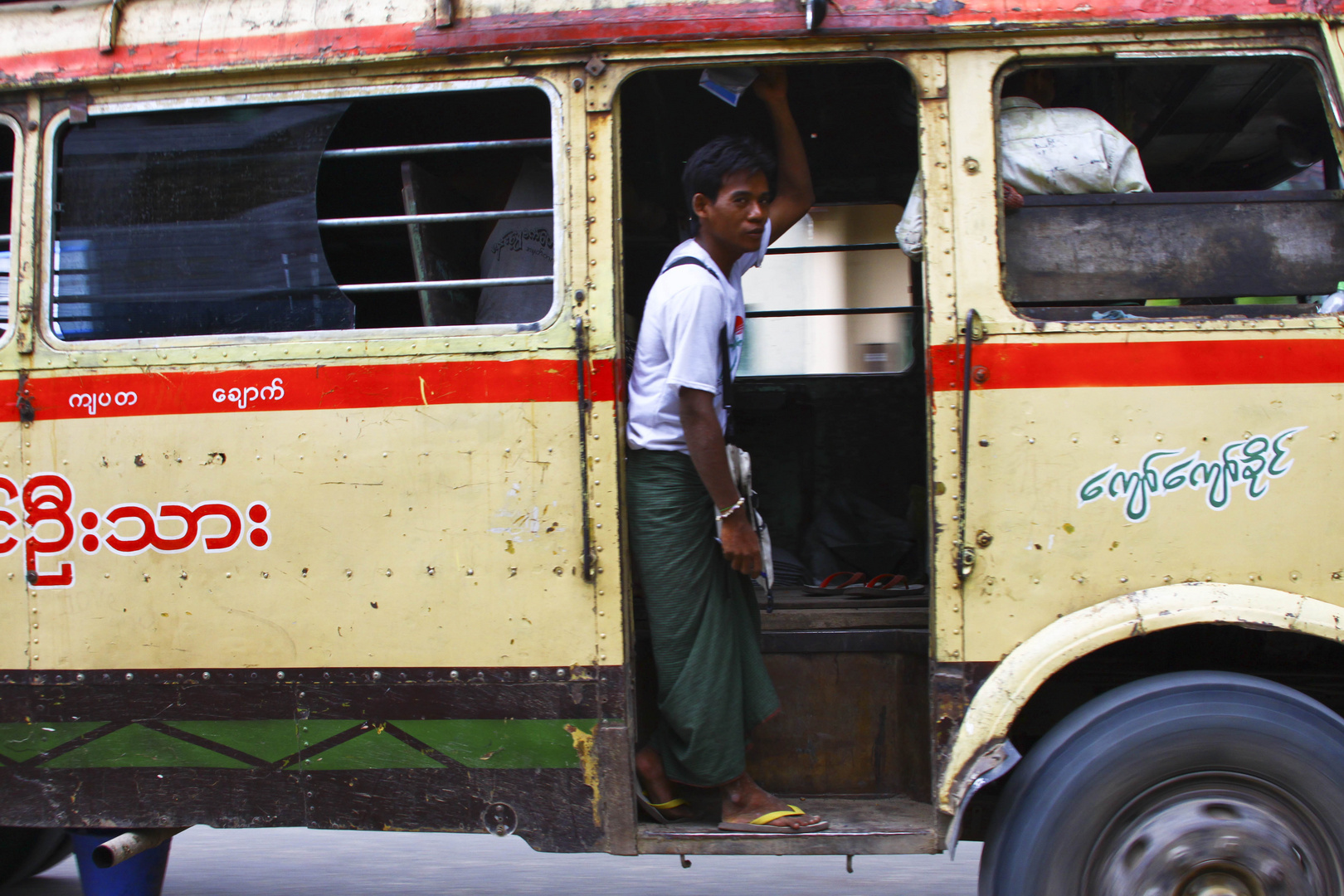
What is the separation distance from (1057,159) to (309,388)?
1.88 meters

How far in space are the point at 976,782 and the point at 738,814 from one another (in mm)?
603

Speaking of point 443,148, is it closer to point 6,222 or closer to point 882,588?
point 6,222

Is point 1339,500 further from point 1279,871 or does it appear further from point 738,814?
point 738,814

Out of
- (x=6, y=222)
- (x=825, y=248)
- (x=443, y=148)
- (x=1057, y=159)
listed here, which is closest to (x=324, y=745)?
(x=443, y=148)

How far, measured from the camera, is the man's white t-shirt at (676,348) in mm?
2344

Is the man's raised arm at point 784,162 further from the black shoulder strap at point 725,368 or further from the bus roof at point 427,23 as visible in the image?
the black shoulder strap at point 725,368

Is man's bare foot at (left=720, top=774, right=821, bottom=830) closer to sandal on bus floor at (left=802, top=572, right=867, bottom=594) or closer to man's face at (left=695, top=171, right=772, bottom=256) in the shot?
A: sandal on bus floor at (left=802, top=572, right=867, bottom=594)

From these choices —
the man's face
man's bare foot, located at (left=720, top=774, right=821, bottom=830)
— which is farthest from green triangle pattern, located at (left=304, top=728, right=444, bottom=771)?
the man's face

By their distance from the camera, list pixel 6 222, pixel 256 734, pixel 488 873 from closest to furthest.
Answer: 1. pixel 256 734
2. pixel 6 222
3. pixel 488 873

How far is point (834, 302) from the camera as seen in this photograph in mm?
3795

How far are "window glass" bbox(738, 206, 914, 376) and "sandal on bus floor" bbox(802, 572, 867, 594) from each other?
0.85m

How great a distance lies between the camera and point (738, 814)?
2.46 metres

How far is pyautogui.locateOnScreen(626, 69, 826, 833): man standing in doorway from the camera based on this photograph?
7.77 feet

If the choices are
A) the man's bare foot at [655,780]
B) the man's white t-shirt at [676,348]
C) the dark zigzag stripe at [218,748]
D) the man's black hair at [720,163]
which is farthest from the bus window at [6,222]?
the man's bare foot at [655,780]
